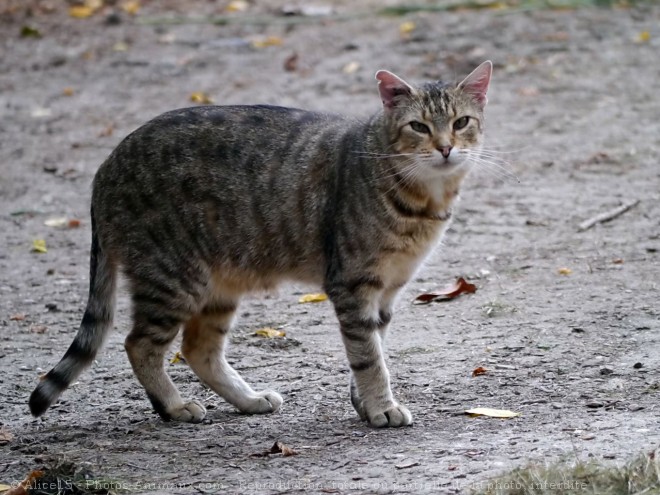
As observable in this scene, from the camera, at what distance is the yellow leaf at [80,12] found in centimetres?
1437

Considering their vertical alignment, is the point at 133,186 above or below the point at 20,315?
above

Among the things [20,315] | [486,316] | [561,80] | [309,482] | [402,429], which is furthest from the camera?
[561,80]

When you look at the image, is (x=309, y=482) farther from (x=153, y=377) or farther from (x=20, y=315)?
(x=20, y=315)

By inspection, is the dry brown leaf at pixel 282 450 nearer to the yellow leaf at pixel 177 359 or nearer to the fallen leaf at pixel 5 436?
the fallen leaf at pixel 5 436

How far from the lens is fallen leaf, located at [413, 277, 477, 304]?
23.6 feet

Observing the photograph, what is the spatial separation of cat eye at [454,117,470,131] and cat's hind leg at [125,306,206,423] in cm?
168

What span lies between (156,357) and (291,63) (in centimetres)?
709

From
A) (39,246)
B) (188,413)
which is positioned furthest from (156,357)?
(39,246)

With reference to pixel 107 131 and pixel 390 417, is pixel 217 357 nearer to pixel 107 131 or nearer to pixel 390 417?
pixel 390 417

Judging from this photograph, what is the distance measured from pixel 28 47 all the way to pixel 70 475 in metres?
9.72

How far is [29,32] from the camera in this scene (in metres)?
13.8

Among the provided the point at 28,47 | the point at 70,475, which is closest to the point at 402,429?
the point at 70,475

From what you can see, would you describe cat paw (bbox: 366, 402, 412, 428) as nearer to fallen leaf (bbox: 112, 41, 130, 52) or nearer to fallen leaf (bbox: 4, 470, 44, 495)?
fallen leaf (bbox: 4, 470, 44, 495)

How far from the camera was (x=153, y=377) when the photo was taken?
5.74 metres
